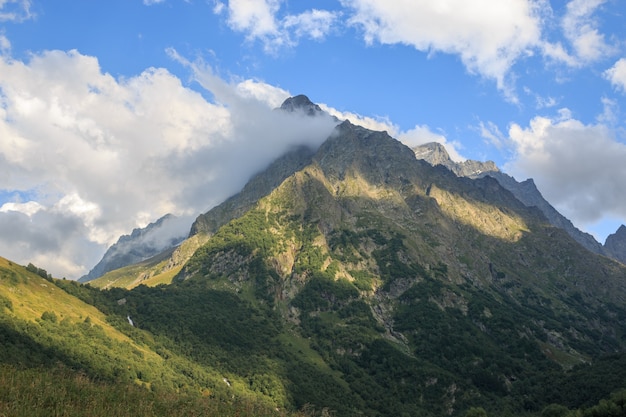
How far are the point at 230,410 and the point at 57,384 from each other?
40.1m

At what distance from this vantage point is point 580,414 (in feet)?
579

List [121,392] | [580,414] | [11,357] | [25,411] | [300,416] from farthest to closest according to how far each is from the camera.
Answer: [11,357]
[580,414]
[121,392]
[300,416]
[25,411]

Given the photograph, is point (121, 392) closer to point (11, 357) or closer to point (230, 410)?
point (230, 410)

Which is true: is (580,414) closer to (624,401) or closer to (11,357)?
(624,401)

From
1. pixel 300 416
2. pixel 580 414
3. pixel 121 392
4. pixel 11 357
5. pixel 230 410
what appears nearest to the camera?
pixel 300 416

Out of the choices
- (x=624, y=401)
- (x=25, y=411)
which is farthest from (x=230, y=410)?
(x=624, y=401)

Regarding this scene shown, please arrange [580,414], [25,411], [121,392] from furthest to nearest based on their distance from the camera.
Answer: [580,414] < [121,392] < [25,411]

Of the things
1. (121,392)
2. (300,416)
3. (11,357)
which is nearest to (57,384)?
(121,392)

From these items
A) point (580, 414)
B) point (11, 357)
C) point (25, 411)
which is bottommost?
point (11, 357)

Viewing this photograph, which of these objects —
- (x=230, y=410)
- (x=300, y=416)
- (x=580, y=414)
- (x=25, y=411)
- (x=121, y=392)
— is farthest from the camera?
(x=580, y=414)

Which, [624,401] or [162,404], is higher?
[624,401]

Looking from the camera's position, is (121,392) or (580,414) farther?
(580,414)

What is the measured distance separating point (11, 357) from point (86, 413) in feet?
477

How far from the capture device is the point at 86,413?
81.8 m
